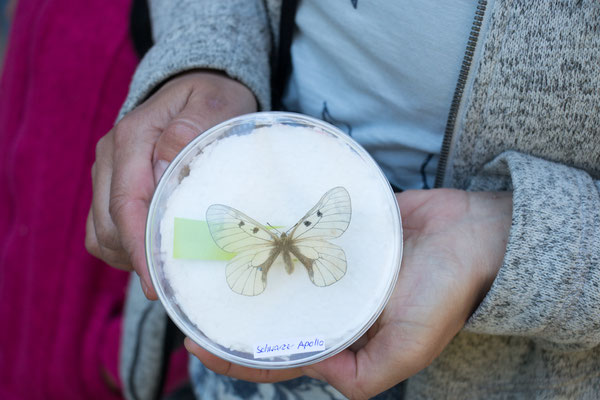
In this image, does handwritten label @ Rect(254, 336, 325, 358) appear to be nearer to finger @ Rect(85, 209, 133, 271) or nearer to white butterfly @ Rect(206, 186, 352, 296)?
white butterfly @ Rect(206, 186, 352, 296)

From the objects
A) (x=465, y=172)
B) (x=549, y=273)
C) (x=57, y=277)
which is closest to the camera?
(x=549, y=273)

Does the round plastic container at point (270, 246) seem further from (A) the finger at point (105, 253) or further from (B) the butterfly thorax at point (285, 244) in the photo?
(A) the finger at point (105, 253)

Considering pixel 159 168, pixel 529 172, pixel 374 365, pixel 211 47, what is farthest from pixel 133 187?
pixel 529 172

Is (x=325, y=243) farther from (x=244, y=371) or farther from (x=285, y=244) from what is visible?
(x=244, y=371)

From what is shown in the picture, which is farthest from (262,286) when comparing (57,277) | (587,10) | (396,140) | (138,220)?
(57,277)

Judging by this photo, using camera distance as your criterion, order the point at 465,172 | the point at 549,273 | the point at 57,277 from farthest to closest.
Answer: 1. the point at 57,277
2. the point at 465,172
3. the point at 549,273

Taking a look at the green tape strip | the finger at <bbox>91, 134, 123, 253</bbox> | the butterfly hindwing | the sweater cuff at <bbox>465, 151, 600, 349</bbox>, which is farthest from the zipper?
the finger at <bbox>91, 134, 123, 253</bbox>

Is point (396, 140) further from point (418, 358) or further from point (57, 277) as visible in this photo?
point (57, 277)
